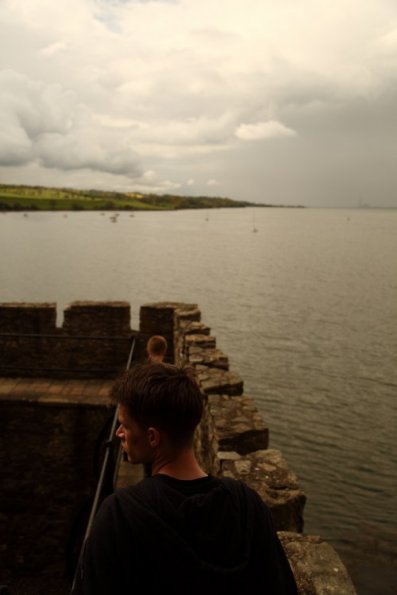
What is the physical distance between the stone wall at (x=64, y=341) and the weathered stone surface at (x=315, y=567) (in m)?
6.81

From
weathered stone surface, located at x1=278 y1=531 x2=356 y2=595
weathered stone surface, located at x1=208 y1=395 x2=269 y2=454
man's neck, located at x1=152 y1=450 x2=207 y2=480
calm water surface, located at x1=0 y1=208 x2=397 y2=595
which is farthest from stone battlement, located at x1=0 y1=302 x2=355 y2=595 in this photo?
calm water surface, located at x1=0 y1=208 x2=397 y2=595

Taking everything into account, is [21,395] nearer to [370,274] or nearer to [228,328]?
[228,328]

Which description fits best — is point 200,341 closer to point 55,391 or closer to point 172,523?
point 55,391

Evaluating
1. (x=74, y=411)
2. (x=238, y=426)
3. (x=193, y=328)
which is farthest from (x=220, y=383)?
(x=74, y=411)

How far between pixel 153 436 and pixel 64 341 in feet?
26.6

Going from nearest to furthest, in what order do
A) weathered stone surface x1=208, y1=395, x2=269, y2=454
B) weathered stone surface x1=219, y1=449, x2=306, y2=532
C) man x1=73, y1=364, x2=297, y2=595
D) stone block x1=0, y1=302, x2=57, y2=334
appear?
1. man x1=73, y1=364, x2=297, y2=595
2. weathered stone surface x1=219, y1=449, x2=306, y2=532
3. weathered stone surface x1=208, y1=395, x2=269, y2=454
4. stone block x1=0, y1=302, x2=57, y2=334

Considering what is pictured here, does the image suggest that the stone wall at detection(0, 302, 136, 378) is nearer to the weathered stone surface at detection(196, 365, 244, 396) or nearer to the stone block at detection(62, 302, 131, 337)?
the stone block at detection(62, 302, 131, 337)

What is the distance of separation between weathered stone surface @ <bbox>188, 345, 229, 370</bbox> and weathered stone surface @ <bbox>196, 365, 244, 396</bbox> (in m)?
0.33

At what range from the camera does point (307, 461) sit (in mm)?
14938

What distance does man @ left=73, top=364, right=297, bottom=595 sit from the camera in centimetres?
166

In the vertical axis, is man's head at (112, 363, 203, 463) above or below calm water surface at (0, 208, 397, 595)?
above

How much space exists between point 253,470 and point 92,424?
4817 mm

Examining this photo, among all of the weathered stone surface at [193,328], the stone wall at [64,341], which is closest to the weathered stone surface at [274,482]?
the weathered stone surface at [193,328]

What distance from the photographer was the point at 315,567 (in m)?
2.80
